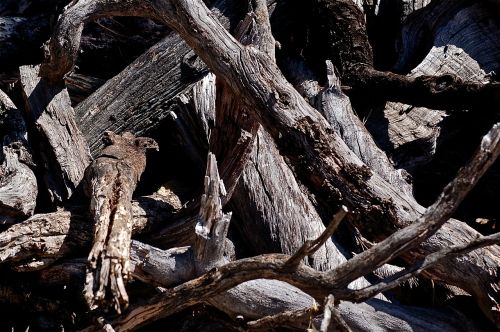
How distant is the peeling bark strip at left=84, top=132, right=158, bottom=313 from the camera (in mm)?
2256

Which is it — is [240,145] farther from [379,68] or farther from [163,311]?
[379,68]

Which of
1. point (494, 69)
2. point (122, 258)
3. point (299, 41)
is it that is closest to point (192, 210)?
point (122, 258)

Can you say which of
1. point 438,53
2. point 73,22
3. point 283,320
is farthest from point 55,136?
point 438,53

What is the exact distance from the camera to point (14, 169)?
3080mm

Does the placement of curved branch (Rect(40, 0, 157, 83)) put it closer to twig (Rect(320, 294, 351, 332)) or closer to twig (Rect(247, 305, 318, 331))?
twig (Rect(247, 305, 318, 331))

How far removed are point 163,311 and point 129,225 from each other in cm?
34

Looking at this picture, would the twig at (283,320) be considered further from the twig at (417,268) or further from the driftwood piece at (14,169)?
the driftwood piece at (14,169)

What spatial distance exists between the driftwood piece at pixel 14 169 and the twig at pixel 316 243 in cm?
111

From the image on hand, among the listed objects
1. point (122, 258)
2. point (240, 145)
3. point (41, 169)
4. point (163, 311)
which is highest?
point (41, 169)

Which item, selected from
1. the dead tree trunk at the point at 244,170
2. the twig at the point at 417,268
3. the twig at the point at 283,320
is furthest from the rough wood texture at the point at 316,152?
the twig at the point at 283,320

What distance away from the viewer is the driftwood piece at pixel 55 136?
10.4ft

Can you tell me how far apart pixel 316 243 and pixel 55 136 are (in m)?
1.50

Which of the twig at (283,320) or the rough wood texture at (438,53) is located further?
the rough wood texture at (438,53)

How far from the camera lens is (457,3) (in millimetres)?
4125
